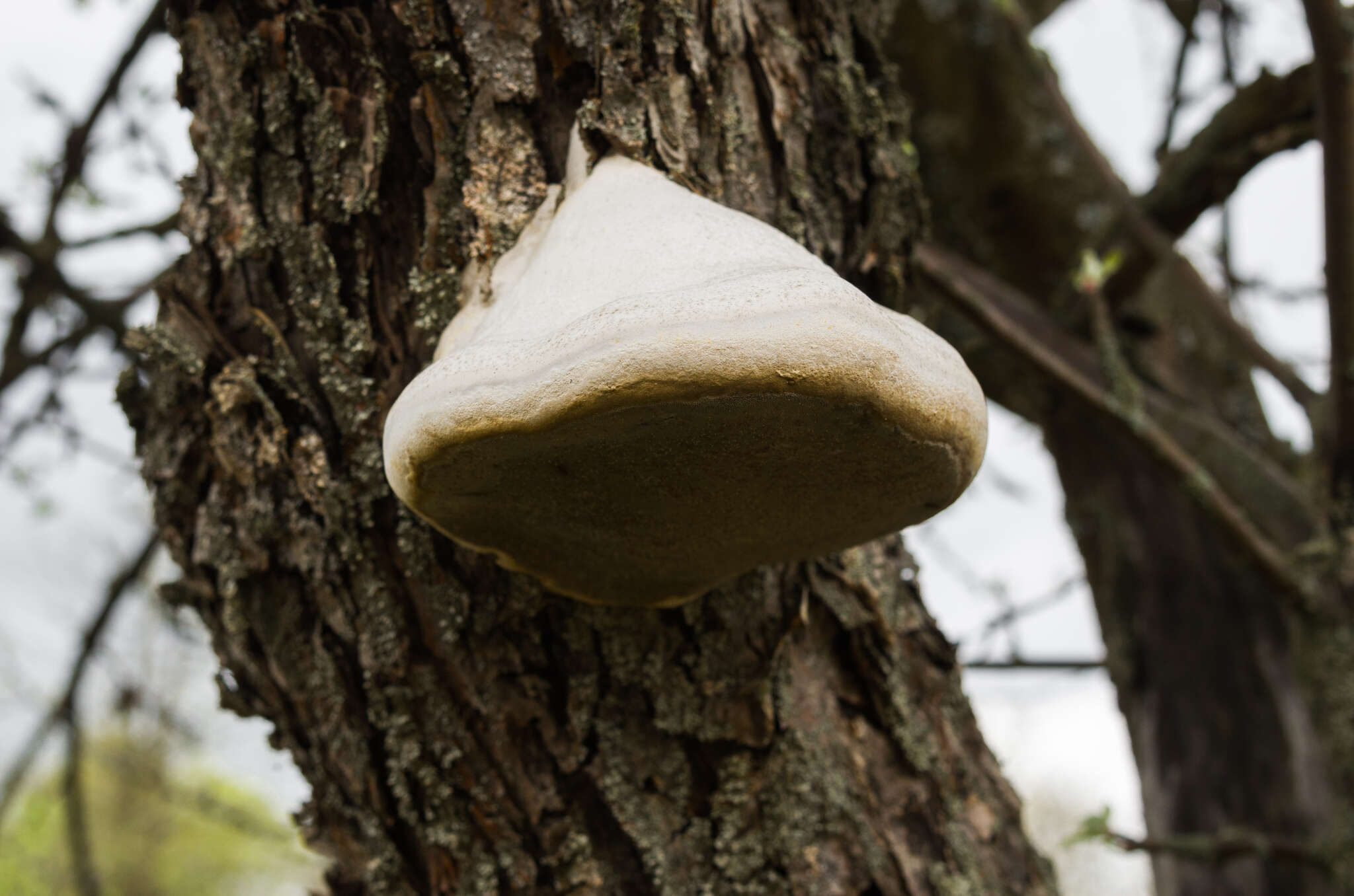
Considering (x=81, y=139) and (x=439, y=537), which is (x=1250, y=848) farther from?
(x=81, y=139)

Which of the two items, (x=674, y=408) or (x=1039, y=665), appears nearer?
(x=674, y=408)

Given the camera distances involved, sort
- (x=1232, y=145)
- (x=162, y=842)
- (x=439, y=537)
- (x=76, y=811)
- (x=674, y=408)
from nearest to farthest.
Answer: (x=674, y=408), (x=439, y=537), (x=1232, y=145), (x=76, y=811), (x=162, y=842)

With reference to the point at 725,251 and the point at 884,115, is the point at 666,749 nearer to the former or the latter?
the point at 725,251


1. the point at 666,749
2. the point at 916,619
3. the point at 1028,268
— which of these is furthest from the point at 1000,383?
the point at 666,749

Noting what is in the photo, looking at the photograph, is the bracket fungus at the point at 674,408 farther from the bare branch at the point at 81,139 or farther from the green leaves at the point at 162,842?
the green leaves at the point at 162,842

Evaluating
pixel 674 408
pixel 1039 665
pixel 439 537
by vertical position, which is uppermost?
pixel 439 537

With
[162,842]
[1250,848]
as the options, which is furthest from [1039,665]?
[162,842]
